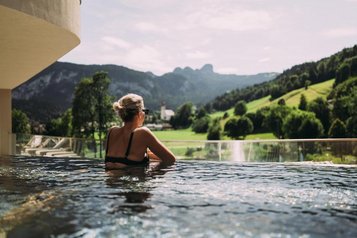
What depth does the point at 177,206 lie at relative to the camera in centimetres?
406

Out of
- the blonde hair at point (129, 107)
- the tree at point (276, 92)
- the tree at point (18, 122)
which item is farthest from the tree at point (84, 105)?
the tree at point (276, 92)

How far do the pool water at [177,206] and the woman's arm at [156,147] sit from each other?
561 millimetres

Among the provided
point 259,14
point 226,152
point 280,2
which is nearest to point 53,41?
point 226,152

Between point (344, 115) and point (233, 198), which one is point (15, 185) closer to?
point (233, 198)

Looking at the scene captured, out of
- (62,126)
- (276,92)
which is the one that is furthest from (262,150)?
(276,92)

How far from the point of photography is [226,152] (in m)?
14.4

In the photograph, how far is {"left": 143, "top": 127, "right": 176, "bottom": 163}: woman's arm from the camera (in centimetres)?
658

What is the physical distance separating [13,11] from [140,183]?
16.4 feet

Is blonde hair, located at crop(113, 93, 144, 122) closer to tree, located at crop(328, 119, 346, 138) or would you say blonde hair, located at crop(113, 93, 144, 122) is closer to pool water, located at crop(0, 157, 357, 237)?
pool water, located at crop(0, 157, 357, 237)

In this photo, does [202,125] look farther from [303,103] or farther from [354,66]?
[354,66]

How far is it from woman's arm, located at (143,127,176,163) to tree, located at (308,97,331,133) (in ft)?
347

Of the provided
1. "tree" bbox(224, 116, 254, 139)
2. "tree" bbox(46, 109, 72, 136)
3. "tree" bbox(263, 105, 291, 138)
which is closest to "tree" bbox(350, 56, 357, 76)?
"tree" bbox(263, 105, 291, 138)

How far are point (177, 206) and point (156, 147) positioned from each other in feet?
9.46

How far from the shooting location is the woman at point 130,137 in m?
6.59
